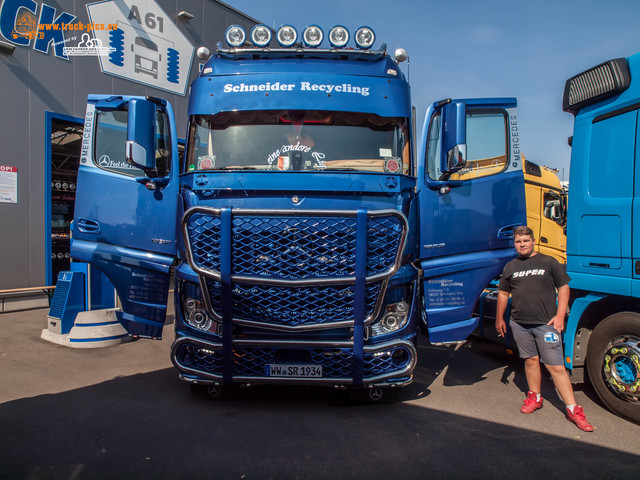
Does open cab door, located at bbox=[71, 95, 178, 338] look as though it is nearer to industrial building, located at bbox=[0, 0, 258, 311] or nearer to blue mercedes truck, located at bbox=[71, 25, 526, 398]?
blue mercedes truck, located at bbox=[71, 25, 526, 398]

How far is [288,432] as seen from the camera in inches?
147

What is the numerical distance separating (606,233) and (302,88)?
305 centimetres

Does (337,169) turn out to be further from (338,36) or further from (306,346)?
(338,36)

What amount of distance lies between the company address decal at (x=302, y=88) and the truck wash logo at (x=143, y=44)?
7295mm

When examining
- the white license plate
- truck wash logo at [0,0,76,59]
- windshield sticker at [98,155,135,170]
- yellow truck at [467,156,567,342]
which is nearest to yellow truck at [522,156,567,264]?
yellow truck at [467,156,567,342]

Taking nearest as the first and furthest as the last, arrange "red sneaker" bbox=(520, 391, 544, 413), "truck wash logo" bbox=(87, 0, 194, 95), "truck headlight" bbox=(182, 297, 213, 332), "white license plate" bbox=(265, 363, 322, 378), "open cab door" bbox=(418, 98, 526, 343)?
"white license plate" bbox=(265, 363, 322, 378)
"truck headlight" bbox=(182, 297, 213, 332)
"red sneaker" bbox=(520, 391, 544, 413)
"open cab door" bbox=(418, 98, 526, 343)
"truck wash logo" bbox=(87, 0, 194, 95)

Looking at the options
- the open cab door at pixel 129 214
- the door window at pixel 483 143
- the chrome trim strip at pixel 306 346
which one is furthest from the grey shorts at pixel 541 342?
the open cab door at pixel 129 214

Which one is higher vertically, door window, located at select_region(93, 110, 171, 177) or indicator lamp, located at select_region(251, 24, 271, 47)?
indicator lamp, located at select_region(251, 24, 271, 47)

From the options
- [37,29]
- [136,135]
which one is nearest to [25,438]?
[136,135]

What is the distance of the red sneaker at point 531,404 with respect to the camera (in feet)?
14.0

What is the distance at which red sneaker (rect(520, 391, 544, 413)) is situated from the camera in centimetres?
427

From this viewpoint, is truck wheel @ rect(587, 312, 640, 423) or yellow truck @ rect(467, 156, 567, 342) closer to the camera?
truck wheel @ rect(587, 312, 640, 423)

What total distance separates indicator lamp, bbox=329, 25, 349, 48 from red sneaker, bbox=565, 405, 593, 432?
13.5 feet

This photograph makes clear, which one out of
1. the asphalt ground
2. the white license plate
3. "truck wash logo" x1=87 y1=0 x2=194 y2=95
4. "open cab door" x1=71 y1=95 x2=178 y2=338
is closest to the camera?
the asphalt ground
